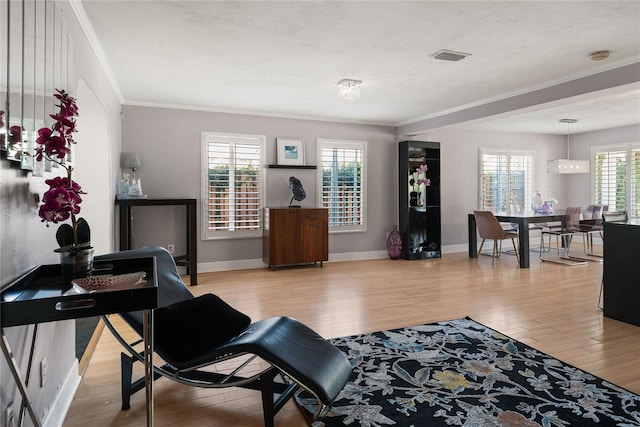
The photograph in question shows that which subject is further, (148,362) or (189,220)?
(189,220)

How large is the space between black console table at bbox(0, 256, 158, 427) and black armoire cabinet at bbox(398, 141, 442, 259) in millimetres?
5728

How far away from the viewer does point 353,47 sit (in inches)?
134

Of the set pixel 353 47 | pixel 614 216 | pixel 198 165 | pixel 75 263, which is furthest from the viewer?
pixel 198 165

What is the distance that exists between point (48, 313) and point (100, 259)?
3.05ft

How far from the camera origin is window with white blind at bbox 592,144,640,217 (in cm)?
758

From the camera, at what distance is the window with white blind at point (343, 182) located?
6.61m

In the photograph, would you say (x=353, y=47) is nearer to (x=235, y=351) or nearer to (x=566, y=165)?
(x=235, y=351)

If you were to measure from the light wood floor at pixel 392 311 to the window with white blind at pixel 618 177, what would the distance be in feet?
8.00

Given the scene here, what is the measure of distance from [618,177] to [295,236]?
22.0ft

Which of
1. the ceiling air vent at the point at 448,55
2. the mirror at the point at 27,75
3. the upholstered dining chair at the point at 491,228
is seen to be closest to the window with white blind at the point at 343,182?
the upholstered dining chair at the point at 491,228

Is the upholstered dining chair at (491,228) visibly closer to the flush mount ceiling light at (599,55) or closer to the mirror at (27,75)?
the flush mount ceiling light at (599,55)

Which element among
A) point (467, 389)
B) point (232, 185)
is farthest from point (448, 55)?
point (232, 185)

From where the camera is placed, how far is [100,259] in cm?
218

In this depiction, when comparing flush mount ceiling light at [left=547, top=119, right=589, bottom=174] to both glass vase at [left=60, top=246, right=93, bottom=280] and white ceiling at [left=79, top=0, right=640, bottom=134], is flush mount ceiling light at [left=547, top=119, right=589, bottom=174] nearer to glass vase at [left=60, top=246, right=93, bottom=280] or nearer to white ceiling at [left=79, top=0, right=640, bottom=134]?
white ceiling at [left=79, top=0, right=640, bottom=134]
